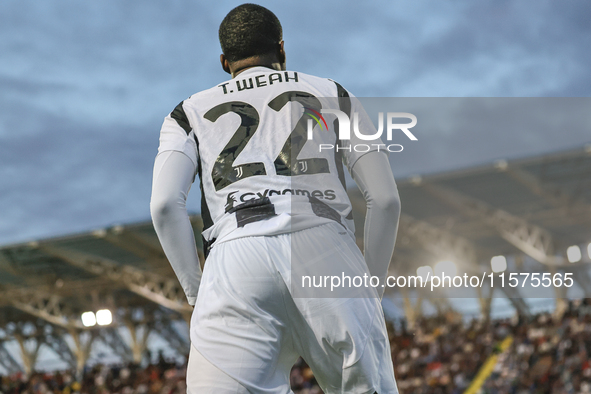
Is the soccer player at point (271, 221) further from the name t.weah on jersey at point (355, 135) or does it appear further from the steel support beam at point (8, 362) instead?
the steel support beam at point (8, 362)

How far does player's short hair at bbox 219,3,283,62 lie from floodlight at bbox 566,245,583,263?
17835 mm

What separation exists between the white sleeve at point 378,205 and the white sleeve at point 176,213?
596 millimetres

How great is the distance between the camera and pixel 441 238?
1905 centimetres

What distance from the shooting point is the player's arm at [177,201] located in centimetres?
214

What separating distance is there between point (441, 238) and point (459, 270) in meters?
6.27

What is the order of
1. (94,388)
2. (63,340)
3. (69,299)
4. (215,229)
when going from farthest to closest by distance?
(63,340)
(69,299)
(94,388)
(215,229)

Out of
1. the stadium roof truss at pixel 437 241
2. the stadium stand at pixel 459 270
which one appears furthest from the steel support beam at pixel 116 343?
the stadium stand at pixel 459 270

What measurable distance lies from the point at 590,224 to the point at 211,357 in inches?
702

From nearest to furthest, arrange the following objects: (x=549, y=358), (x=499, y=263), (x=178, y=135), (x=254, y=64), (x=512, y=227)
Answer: (x=178, y=135)
(x=254, y=64)
(x=549, y=358)
(x=512, y=227)
(x=499, y=263)

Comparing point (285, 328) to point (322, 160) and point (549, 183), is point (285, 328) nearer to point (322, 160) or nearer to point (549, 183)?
point (322, 160)

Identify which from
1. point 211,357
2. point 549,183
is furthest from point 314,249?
point 549,183

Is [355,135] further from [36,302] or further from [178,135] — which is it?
[36,302]

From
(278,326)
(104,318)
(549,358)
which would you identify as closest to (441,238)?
(549,358)

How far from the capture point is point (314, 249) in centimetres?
201
